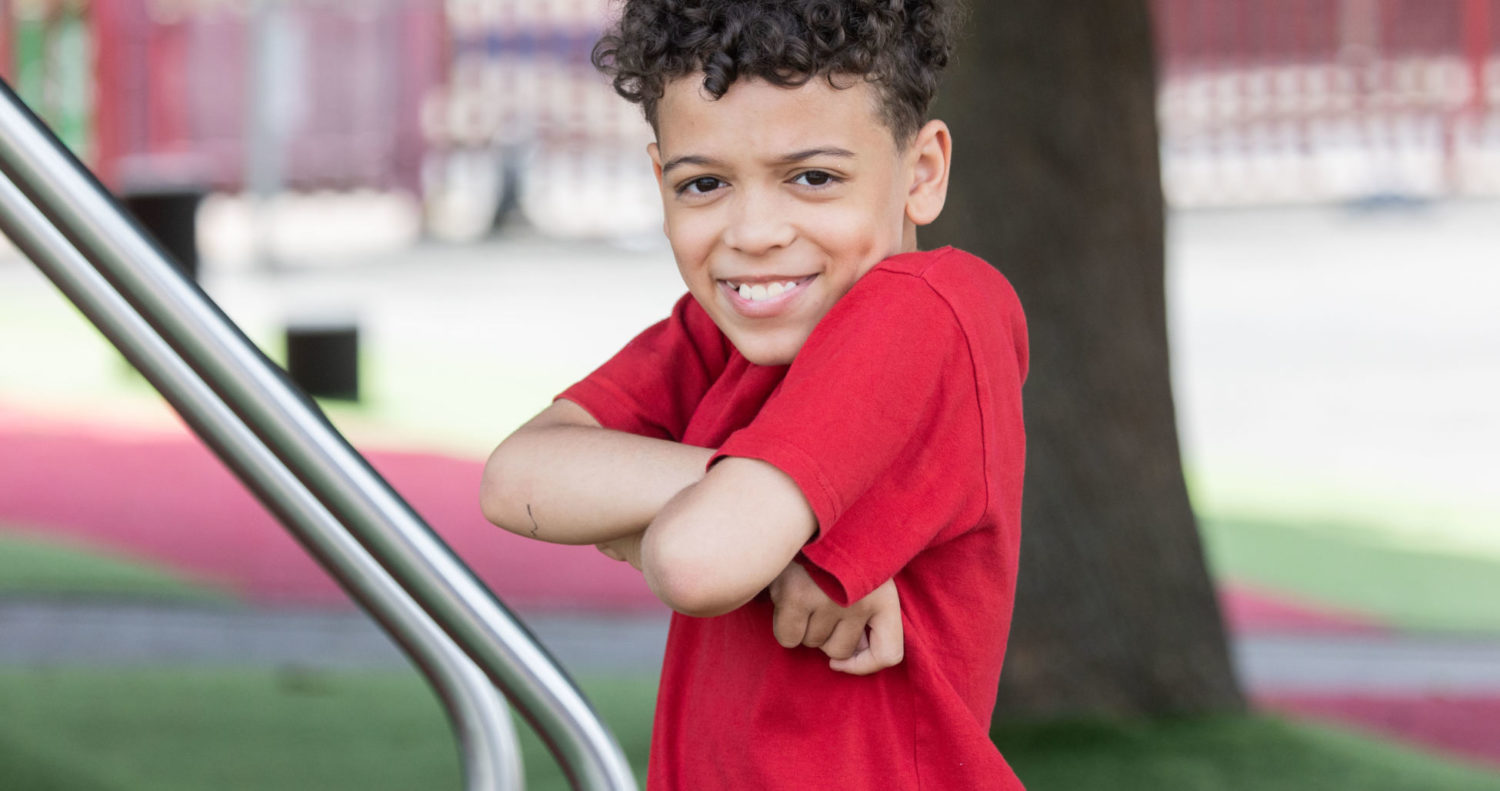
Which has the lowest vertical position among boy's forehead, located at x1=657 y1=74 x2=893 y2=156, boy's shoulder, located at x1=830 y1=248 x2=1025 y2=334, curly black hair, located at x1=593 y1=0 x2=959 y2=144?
boy's shoulder, located at x1=830 y1=248 x2=1025 y2=334

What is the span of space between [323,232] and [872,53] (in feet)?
61.6

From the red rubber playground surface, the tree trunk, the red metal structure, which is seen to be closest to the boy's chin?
the tree trunk

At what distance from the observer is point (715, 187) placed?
139cm

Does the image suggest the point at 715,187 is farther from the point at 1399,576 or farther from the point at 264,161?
the point at 264,161

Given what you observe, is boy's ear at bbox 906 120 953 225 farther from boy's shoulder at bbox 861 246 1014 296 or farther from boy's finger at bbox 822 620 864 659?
boy's finger at bbox 822 620 864 659

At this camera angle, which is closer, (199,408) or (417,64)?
(199,408)

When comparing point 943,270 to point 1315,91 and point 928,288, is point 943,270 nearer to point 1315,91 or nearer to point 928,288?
point 928,288

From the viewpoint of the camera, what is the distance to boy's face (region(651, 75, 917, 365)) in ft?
4.38

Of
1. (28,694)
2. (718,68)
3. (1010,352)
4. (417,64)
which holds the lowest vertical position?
(28,694)

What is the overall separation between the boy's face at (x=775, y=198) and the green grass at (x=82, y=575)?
12.9 ft

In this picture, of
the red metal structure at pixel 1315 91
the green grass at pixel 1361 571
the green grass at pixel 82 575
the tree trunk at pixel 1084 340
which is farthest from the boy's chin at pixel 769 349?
the red metal structure at pixel 1315 91

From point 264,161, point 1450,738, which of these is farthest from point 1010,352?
point 264,161

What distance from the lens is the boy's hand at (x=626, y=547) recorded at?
143 centimetres

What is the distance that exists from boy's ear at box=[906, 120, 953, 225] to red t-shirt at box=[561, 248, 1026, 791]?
0.25 feet
